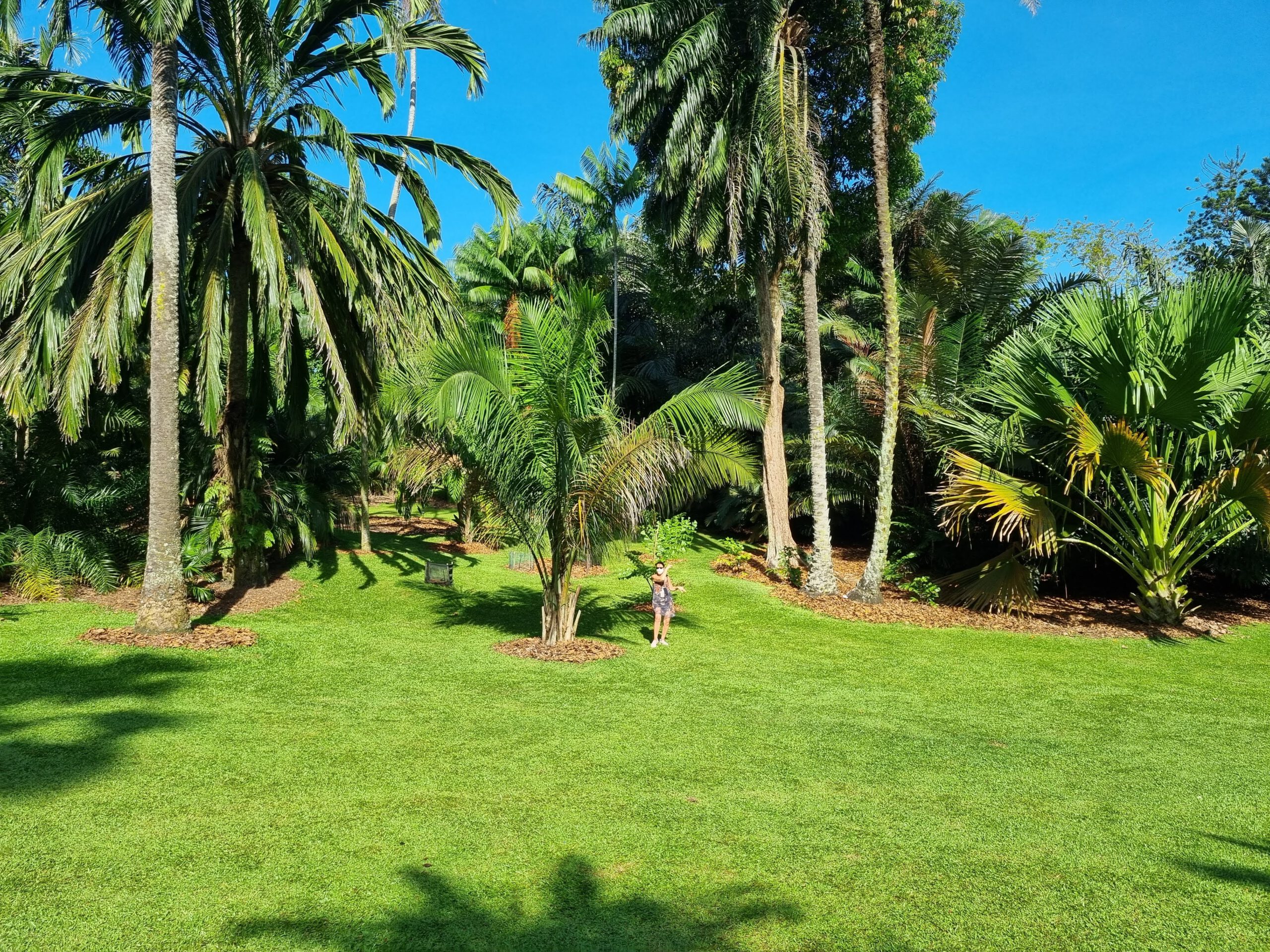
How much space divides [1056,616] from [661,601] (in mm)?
6862

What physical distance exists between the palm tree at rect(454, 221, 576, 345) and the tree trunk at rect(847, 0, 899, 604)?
53.2ft

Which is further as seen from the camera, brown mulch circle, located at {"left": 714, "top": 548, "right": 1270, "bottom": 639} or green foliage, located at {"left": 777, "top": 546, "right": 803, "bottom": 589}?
green foliage, located at {"left": 777, "top": 546, "right": 803, "bottom": 589}

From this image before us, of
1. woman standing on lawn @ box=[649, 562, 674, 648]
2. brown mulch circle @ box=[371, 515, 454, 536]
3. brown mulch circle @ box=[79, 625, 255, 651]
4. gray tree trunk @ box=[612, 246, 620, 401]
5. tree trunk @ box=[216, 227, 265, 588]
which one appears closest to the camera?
brown mulch circle @ box=[79, 625, 255, 651]

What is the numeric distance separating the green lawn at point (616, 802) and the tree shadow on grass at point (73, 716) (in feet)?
Answer: 0.12

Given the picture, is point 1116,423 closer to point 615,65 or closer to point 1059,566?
point 1059,566

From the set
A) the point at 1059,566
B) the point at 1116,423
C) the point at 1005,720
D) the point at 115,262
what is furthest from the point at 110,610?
the point at 1059,566

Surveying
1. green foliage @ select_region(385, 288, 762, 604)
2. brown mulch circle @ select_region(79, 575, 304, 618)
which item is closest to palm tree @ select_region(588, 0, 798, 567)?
green foliage @ select_region(385, 288, 762, 604)

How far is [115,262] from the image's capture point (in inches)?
390

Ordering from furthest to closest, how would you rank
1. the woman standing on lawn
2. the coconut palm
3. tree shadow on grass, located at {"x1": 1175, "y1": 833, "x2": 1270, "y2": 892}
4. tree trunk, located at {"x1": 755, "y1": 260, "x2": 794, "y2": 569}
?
tree trunk, located at {"x1": 755, "y1": 260, "x2": 794, "y2": 569} < the coconut palm < the woman standing on lawn < tree shadow on grass, located at {"x1": 1175, "y1": 833, "x2": 1270, "y2": 892}

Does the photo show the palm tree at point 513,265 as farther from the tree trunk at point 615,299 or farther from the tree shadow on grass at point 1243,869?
the tree shadow on grass at point 1243,869

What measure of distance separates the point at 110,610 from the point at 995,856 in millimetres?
10780

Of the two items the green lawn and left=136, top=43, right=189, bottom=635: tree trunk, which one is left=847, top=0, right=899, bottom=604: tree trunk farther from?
left=136, top=43, right=189, bottom=635: tree trunk

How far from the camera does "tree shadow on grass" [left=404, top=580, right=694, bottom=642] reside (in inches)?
449

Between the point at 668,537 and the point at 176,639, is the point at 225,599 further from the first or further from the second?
the point at 668,537
